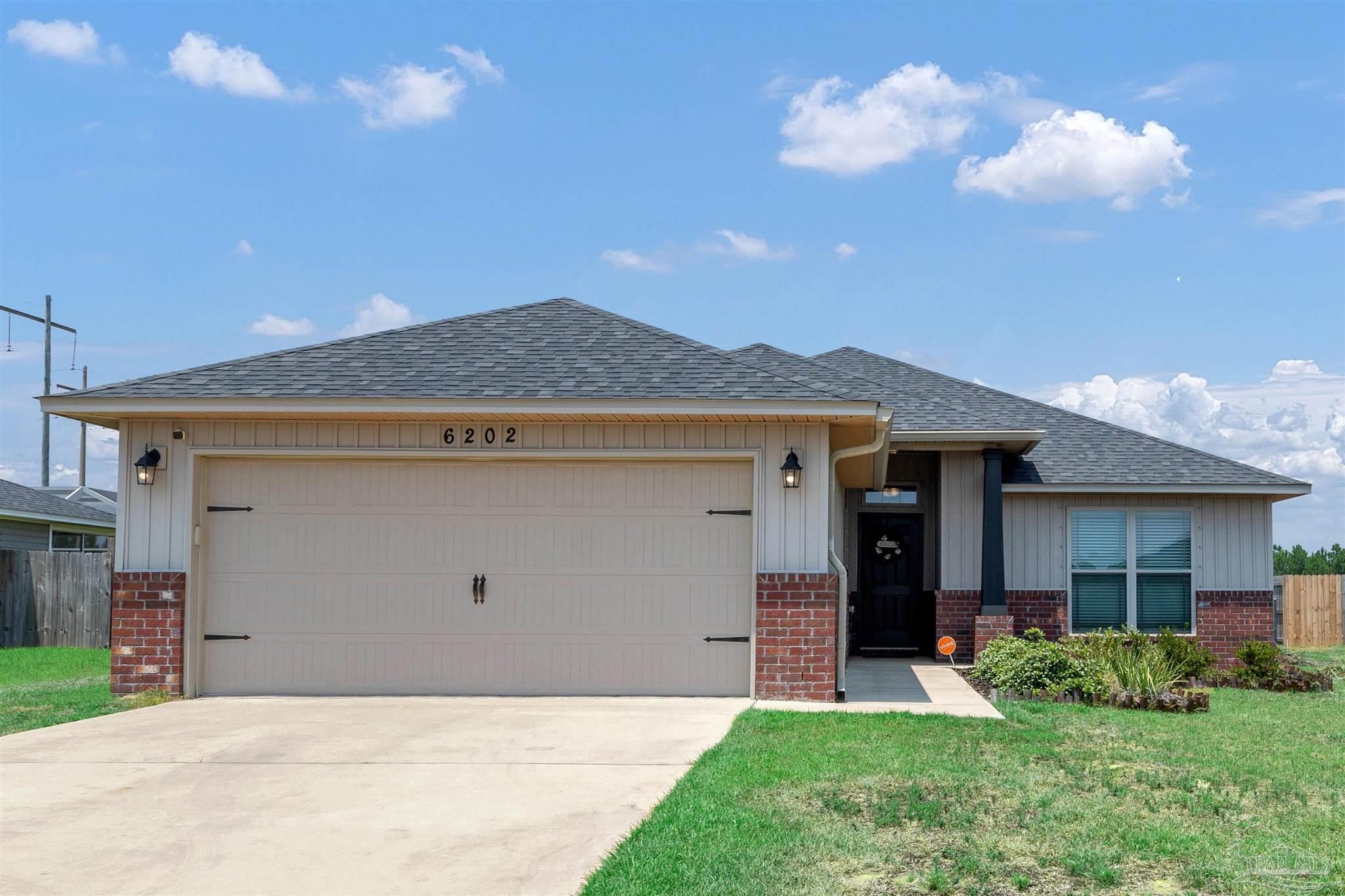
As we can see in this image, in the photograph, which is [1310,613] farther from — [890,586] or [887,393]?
[887,393]

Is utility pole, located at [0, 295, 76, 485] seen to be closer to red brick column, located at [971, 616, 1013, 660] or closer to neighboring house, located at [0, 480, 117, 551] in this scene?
neighboring house, located at [0, 480, 117, 551]

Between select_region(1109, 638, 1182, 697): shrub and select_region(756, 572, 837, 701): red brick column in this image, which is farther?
select_region(1109, 638, 1182, 697): shrub

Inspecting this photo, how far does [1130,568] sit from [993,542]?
2317mm

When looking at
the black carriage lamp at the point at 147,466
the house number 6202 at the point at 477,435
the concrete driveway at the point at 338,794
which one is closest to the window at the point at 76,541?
the black carriage lamp at the point at 147,466

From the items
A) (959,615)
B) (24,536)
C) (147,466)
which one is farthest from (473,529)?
(24,536)

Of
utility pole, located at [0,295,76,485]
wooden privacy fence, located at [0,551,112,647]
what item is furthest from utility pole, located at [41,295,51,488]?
wooden privacy fence, located at [0,551,112,647]

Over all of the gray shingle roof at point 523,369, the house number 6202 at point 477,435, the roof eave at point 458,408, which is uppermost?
the gray shingle roof at point 523,369

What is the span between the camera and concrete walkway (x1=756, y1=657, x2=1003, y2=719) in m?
10.0

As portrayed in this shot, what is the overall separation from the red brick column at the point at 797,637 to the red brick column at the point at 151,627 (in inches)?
204

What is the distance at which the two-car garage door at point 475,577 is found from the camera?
10680 mm

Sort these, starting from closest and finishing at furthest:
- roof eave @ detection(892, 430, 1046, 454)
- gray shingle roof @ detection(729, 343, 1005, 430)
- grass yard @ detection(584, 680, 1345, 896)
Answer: grass yard @ detection(584, 680, 1345, 896) < gray shingle roof @ detection(729, 343, 1005, 430) < roof eave @ detection(892, 430, 1046, 454)

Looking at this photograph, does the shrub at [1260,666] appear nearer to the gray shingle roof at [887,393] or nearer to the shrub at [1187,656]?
the shrub at [1187,656]

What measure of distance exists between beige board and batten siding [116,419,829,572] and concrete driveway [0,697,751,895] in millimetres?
1551

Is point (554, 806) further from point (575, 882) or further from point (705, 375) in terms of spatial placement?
point (705, 375)
